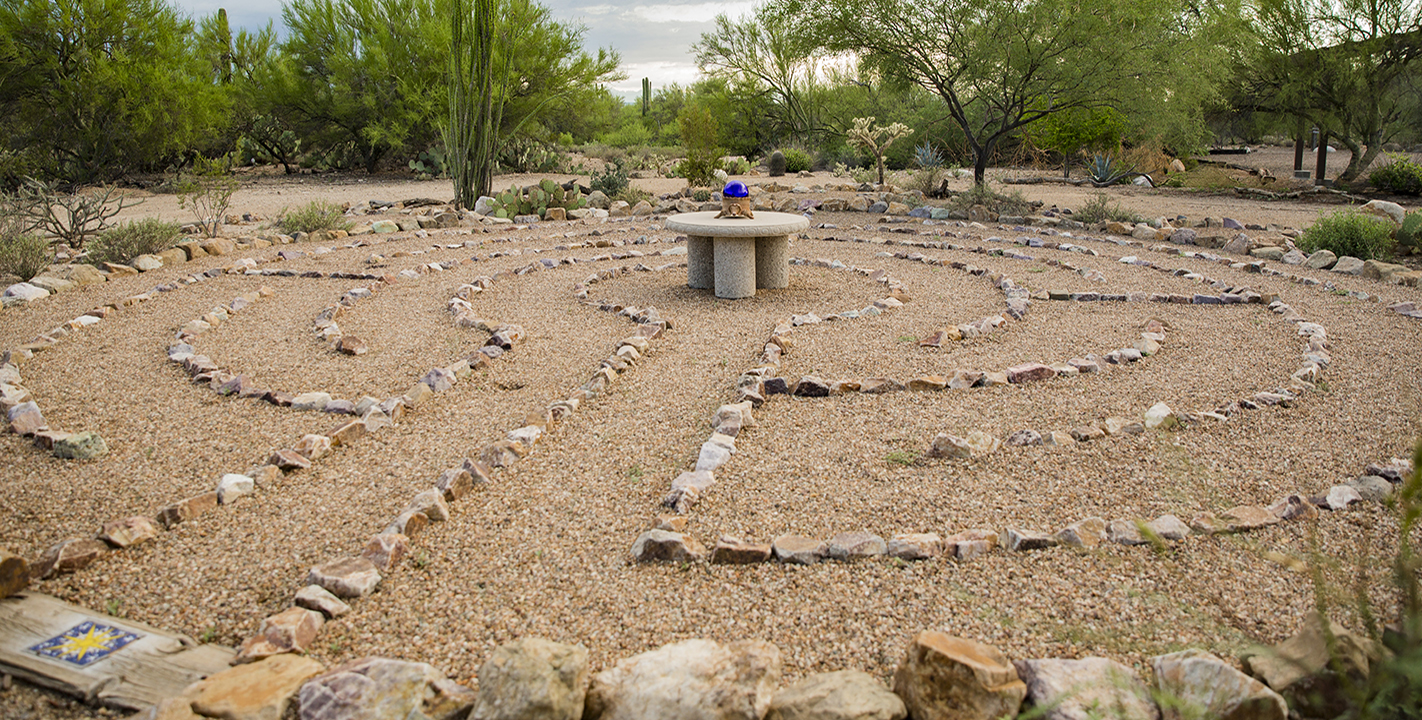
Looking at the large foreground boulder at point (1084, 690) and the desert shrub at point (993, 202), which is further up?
the desert shrub at point (993, 202)

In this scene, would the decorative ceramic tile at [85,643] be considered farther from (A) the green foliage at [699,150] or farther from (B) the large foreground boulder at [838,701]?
(A) the green foliage at [699,150]

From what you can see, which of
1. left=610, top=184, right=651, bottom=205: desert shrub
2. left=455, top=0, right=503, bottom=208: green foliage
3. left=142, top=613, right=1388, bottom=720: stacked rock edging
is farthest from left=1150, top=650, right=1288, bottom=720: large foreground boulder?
left=610, top=184, right=651, bottom=205: desert shrub

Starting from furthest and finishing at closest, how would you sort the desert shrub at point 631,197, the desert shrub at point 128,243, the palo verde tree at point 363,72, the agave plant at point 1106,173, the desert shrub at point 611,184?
the palo verde tree at point 363,72 < the agave plant at point 1106,173 < the desert shrub at point 611,184 < the desert shrub at point 631,197 < the desert shrub at point 128,243

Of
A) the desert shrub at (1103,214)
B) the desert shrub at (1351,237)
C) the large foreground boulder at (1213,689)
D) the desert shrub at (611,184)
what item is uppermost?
the desert shrub at (611,184)

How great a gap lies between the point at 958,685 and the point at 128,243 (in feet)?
34.8

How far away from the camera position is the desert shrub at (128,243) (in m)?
9.84

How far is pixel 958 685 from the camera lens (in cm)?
238

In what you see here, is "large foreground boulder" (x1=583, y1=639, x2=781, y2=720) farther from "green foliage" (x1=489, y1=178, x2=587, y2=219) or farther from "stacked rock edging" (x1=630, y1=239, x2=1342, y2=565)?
"green foliage" (x1=489, y1=178, x2=587, y2=219)

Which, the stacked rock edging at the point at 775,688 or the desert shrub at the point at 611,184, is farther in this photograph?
the desert shrub at the point at 611,184

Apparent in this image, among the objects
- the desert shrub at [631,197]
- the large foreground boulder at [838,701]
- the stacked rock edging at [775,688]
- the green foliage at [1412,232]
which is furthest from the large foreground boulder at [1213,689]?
the desert shrub at [631,197]

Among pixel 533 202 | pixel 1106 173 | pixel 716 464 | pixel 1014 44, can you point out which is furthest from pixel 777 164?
pixel 716 464

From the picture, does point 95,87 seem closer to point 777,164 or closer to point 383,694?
point 777,164

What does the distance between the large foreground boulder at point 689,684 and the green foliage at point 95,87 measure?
1876 cm

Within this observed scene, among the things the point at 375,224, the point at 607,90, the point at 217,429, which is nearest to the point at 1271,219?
the point at 375,224
